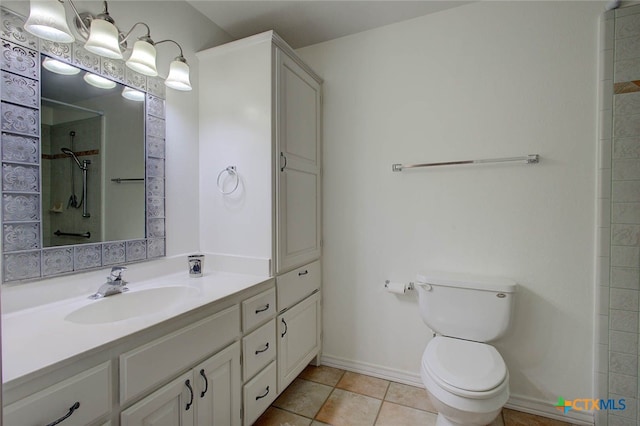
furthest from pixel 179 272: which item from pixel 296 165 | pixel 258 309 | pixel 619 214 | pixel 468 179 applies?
pixel 619 214

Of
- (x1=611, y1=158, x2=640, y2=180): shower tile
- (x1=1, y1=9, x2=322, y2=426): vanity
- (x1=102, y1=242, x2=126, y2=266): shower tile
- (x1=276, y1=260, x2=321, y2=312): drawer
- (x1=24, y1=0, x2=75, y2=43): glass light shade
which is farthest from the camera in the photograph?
(x1=276, y1=260, x2=321, y2=312): drawer

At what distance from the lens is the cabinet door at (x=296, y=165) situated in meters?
1.77

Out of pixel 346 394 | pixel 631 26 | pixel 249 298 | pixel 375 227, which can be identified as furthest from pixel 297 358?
pixel 631 26

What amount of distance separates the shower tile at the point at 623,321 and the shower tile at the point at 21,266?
2660 millimetres

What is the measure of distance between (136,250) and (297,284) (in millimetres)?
912

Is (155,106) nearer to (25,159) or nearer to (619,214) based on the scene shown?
(25,159)

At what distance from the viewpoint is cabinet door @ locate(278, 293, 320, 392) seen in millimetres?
1802

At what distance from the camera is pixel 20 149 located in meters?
1.17

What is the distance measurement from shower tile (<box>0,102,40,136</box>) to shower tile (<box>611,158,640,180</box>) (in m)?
2.64

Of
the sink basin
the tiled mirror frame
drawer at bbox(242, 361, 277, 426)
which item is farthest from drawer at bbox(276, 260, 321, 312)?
the tiled mirror frame

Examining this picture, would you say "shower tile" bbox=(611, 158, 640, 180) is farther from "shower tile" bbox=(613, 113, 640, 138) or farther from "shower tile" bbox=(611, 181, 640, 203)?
"shower tile" bbox=(613, 113, 640, 138)

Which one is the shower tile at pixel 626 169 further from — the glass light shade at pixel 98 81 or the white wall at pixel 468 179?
the glass light shade at pixel 98 81

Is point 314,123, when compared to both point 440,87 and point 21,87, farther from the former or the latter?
point 21,87

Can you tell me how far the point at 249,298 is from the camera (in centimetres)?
154
